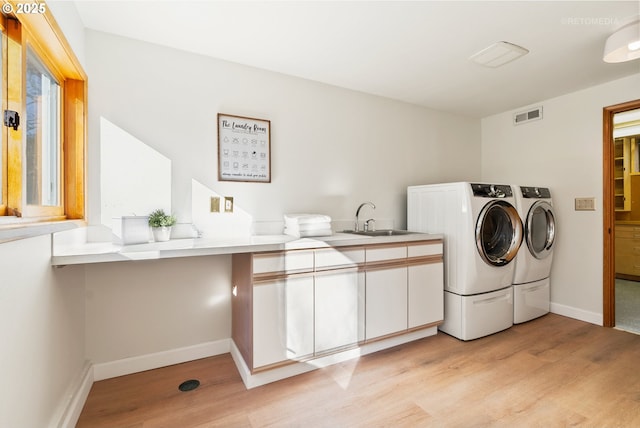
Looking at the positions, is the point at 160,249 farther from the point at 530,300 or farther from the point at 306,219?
the point at 530,300

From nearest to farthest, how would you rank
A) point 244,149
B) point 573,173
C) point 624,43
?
point 624,43
point 244,149
point 573,173

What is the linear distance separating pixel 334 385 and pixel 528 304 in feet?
7.40

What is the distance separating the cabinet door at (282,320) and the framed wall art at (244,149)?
0.96 meters

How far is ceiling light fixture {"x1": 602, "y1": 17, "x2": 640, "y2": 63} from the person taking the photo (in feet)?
6.21

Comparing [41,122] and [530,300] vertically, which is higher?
[41,122]

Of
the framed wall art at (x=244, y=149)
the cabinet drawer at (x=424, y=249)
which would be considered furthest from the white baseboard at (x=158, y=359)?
the cabinet drawer at (x=424, y=249)

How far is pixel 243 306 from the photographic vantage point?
6.69ft

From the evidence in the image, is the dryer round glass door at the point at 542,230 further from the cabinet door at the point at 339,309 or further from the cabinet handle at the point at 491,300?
the cabinet door at the point at 339,309

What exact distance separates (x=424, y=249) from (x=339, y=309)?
3.08 ft

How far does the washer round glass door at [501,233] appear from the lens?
8.92ft

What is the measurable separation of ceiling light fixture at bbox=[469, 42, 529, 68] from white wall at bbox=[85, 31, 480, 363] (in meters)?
1.00

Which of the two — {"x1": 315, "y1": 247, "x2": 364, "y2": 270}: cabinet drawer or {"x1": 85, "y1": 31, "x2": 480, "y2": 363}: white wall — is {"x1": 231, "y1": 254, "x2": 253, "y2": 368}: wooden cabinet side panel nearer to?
{"x1": 85, "y1": 31, "x2": 480, "y2": 363}: white wall

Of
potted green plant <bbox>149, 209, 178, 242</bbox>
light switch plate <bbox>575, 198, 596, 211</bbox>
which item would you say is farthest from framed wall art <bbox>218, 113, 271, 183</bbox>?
light switch plate <bbox>575, 198, 596, 211</bbox>

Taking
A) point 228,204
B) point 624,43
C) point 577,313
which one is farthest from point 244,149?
point 577,313
